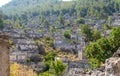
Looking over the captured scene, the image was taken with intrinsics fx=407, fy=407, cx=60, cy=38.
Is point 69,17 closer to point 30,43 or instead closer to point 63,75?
point 30,43

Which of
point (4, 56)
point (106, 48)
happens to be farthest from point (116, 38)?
point (4, 56)

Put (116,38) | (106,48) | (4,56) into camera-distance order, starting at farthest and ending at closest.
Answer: (106,48), (116,38), (4,56)

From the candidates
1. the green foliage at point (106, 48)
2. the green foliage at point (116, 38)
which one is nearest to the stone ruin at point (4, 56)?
the green foliage at point (106, 48)

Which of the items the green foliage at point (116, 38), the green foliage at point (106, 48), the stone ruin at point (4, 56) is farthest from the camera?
the green foliage at point (106, 48)

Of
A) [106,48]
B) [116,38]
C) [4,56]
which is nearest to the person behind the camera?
[4,56]

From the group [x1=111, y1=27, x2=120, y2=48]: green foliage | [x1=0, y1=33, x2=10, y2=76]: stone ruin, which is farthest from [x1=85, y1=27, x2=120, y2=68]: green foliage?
[x1=0, y1=33, x2=10, y2=76]: stone ruin

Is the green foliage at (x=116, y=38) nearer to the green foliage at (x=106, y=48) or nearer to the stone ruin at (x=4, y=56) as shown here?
the green foliage at (x=106, y=48)

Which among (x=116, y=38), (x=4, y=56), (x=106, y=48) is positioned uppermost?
(x=4, y=56)

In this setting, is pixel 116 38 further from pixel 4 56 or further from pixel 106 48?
pixel 4 56

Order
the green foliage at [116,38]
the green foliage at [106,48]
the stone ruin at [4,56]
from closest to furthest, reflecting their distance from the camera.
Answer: the stone ruin at [4,56]
the green foliage at [116,38]
the green foliage at [106,48]

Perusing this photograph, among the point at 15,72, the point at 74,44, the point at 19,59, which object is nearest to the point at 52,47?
the point at 74,44

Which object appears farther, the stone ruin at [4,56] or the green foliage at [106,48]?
the green foliage at [106,48]
